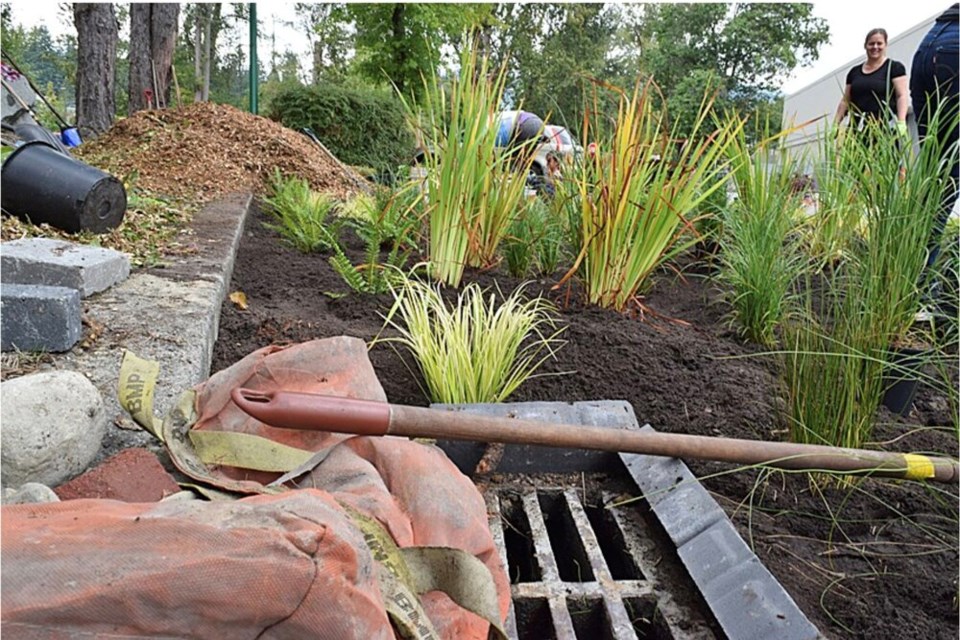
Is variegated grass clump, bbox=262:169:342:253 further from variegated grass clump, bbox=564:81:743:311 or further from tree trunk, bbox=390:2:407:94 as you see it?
tree trunk, bbox=390:2:407:94

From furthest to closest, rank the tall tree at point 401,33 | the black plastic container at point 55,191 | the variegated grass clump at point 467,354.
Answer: the tall tree at point 401,33
the black plastic container at point 55,191
the variegated grass clump at point 467,354

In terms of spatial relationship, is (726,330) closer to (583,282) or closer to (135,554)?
(583,282)

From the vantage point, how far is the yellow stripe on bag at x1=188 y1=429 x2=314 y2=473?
1271 millimetres

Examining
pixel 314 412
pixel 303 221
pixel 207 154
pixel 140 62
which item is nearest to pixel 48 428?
pixel 314 412

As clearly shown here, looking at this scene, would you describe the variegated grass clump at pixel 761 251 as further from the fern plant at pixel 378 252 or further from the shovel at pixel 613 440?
A: the fern plant at pixel 378 252

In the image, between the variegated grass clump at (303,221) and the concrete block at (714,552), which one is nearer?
the concrete block at (714,552)

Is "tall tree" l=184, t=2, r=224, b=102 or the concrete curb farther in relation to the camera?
"tall tree" l=184, t=2, r=224, b=102

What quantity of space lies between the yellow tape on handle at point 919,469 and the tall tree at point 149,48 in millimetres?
11215

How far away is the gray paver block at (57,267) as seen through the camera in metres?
2.05

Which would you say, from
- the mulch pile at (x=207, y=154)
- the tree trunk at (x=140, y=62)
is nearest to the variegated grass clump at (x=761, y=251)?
the mulch pile at (x=207, y=154)

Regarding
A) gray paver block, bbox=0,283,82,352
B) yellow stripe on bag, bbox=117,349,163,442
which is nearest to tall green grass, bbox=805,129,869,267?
yellow stripe on bag, bbox=117,349,163,442

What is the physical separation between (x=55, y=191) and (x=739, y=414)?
3.11 m

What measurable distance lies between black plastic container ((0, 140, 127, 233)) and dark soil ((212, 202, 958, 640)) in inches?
28.1

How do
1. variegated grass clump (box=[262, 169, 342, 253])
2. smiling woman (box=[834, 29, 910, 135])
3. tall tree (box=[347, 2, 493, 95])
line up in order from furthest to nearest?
tall tree (box=[347, 2, 493, 95]), smiling woman (box=[834, 29, 910, 135]), variegated grass clump (box=[262, 169, 342, 253])
